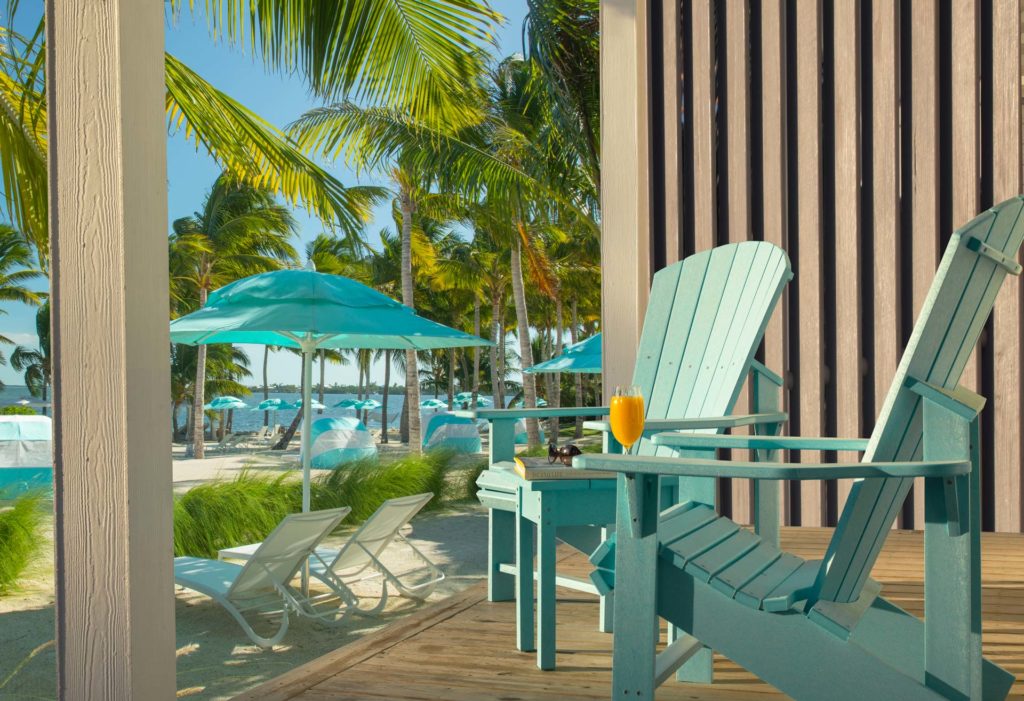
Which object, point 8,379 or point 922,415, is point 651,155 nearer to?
point 922,415

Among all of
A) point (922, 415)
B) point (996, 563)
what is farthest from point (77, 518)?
point (996, 563)

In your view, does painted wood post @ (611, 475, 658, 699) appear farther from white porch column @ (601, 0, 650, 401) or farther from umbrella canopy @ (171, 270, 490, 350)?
umbrella canopy @ (171, 270, 490, 350)

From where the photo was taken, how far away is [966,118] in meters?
4.45

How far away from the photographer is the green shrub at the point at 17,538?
24.0 ft

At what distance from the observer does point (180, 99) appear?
4449 mm

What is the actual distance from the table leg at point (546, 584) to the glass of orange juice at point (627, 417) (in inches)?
10.9

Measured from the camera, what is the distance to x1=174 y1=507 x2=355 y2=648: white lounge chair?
17.7 ft

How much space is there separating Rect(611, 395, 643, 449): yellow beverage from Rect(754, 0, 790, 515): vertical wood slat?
2262mm

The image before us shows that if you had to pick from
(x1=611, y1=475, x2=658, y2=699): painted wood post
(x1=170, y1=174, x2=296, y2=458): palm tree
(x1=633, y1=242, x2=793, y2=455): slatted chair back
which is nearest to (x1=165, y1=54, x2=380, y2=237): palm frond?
(x1=633, y1=242, x2=793, y2=455): slatted chair back

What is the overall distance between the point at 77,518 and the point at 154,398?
11.9 inches

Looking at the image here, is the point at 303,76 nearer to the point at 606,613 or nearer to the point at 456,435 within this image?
the point at 606,613

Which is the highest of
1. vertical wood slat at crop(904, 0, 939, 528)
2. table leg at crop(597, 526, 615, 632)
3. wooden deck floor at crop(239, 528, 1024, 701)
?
vertical wood slat at crop(904, 0, 939, 528)

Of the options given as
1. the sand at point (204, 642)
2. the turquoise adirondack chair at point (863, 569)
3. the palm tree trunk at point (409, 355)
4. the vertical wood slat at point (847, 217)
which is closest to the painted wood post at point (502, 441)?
the turquoise adirondack chair at point (863, 569)

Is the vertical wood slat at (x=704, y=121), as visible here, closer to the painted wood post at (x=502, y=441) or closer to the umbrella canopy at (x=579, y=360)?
the painted wood post at (x=502, y=441)
